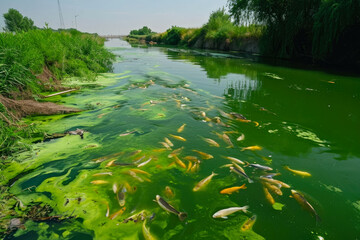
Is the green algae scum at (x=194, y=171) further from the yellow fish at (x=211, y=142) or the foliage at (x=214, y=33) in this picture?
the foliage at (x=214, y=33)

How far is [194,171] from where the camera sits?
259cm

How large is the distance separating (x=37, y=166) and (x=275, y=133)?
11.9 ft

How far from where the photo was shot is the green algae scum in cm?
185

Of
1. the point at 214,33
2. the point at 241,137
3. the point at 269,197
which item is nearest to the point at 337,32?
the point at 241,137

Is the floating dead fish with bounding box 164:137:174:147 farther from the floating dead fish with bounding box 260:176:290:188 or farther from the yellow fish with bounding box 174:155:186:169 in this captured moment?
the floating dead fish with bounding box 260:176:290:188

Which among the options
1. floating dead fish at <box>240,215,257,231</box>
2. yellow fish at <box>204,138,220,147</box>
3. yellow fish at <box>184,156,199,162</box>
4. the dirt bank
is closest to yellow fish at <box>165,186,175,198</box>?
yellow fish at <box>184,156,199,162</box>

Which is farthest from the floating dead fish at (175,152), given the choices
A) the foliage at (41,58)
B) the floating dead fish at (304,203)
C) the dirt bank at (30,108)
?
the foliage at (41,58)

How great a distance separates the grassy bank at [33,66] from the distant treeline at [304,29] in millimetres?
11297

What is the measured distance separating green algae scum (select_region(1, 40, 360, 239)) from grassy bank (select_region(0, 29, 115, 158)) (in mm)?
444

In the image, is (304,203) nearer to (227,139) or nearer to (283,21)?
(227,139)

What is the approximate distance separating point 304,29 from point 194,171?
16051 mm

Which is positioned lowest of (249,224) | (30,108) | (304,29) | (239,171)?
(249,224)

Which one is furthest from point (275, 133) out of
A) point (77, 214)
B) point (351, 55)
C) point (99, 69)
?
point (351, 55)

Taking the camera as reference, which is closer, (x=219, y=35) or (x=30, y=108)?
(x=30, y=108)
